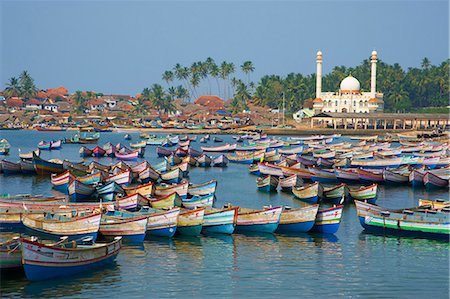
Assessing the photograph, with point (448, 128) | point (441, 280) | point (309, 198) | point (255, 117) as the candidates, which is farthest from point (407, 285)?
point (255, 117)

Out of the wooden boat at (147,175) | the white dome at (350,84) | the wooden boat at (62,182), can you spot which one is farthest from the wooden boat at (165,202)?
the white dome at (350,84)

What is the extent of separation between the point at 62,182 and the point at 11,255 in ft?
71.5

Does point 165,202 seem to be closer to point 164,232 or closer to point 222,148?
point 164,232

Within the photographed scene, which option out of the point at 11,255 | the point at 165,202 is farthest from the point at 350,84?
the point at 11,255

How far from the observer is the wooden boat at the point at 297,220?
32031mm

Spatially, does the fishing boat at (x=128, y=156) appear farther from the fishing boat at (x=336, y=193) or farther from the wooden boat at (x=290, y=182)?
the fishing boat at (x=336, y=193)

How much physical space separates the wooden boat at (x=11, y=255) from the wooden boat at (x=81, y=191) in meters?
16.7

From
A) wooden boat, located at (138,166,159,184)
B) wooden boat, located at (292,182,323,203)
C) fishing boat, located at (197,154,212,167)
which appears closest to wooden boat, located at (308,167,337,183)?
wooden boat, located at (292,182,323,203)

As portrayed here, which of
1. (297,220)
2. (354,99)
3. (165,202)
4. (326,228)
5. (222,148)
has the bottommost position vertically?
(326,228)

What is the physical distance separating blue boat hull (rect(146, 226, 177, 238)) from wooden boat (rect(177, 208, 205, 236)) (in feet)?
2.07

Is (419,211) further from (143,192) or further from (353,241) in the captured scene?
(143,192)

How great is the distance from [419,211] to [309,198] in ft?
31.7

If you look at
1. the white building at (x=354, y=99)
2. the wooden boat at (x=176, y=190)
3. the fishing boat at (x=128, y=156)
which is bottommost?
the wooden boat at (x=176, y=190)

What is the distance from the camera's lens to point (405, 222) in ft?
104
